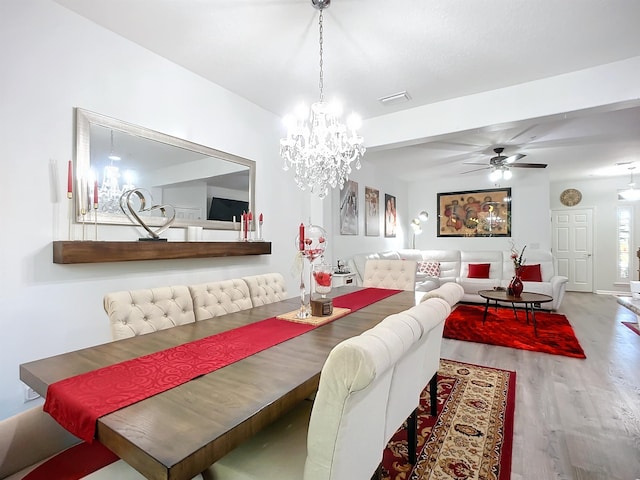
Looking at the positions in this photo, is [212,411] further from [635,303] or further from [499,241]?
[499,241]

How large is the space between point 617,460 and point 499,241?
5560mm

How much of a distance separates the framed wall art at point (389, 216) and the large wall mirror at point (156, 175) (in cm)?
373

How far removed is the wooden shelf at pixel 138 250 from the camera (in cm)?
192

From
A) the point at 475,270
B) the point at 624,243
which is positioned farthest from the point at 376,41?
the point at 624,243

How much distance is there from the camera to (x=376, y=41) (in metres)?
2.36

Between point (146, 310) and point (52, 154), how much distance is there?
119cm

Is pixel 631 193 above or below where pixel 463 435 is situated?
above

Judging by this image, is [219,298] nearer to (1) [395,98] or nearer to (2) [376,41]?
(2) [376,41]

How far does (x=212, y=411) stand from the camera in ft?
2.88

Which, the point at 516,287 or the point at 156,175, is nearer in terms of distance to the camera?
the point at 156,175

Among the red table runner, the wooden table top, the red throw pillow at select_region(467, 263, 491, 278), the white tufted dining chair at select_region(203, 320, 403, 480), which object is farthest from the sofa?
the white tufted dining chair at select_region(203, 320, 403, 480)

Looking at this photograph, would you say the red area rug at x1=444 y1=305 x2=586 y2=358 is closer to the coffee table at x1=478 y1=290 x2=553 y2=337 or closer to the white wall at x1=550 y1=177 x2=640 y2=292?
the coffee table at x1=478 y1=290 x2=553 y2=337

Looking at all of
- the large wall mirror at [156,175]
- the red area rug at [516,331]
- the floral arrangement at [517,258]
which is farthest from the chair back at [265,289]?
the floral arrangement at [517,258]

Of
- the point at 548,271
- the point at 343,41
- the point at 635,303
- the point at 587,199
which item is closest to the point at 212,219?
the point at 343,41
